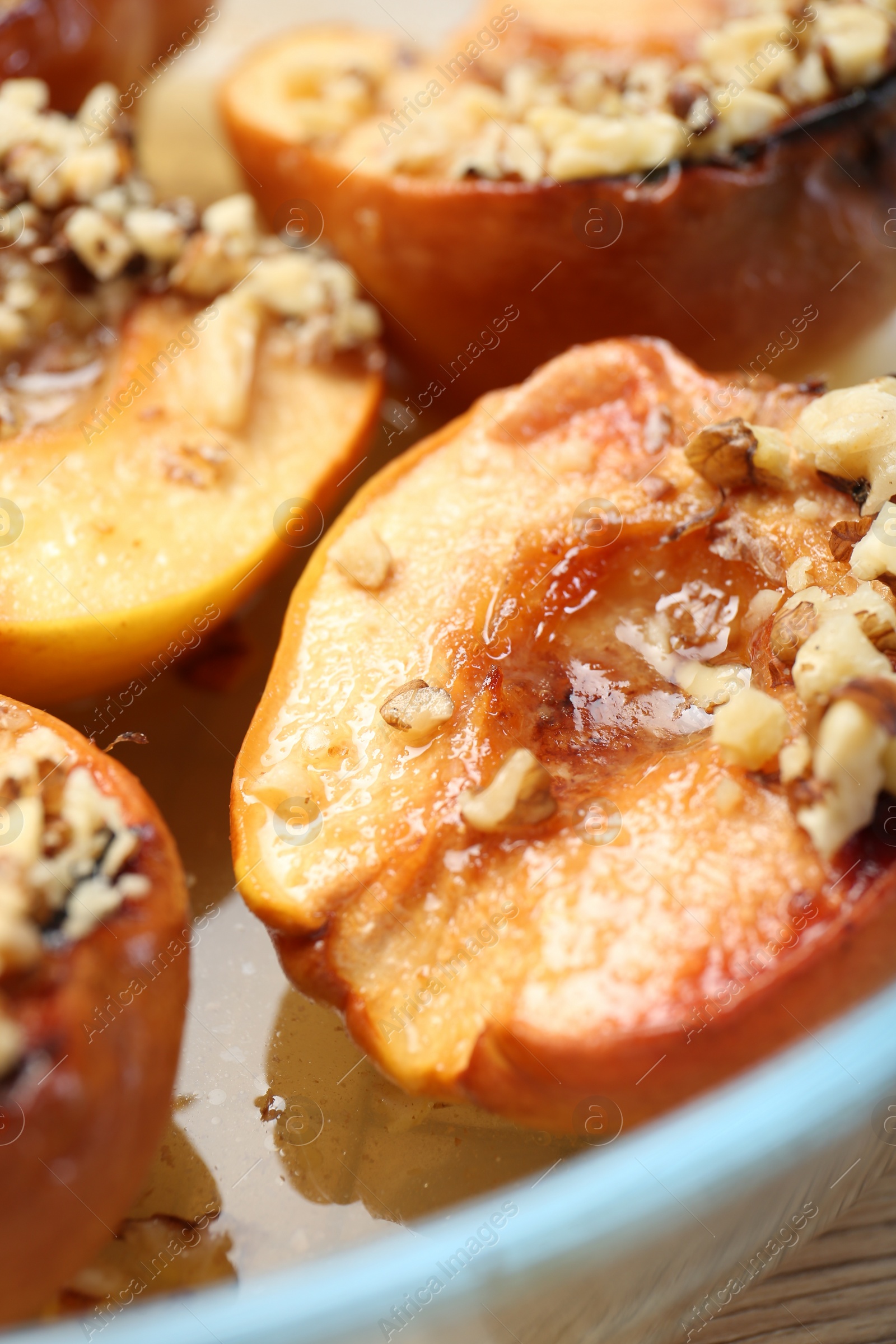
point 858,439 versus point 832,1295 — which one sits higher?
point 858,439

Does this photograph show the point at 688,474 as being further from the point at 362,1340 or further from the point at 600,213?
the point at 362,1340

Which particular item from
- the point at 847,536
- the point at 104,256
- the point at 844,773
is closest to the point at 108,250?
the point at 104,256

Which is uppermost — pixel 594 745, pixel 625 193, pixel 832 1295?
pixel 625 193

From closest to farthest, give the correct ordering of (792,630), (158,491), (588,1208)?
(588,1208) → (792,630) → (158,491)

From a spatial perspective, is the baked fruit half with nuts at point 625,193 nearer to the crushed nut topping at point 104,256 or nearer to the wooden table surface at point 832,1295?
the crushed nut topping at point 104,256

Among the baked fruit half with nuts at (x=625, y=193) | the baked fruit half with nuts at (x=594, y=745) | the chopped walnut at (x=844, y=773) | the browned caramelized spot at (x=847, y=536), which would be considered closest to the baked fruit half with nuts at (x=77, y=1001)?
the baked fruit half with nuts at (x=594, y=745)

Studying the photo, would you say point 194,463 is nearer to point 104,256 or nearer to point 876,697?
point 104,256

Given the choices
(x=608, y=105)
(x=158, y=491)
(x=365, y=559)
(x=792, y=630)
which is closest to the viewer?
(x=792, y=630)

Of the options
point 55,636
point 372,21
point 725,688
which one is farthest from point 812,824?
point 372,21
